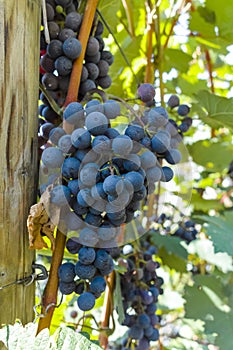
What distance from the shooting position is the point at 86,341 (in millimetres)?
688

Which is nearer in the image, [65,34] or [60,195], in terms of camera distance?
[60,195]

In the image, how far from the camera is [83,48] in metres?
0.86

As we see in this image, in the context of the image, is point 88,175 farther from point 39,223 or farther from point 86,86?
point 86,86

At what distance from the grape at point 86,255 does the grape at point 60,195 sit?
0.09 meters

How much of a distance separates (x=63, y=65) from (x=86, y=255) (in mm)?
344

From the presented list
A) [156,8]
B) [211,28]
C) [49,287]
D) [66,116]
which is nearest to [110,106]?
[66,116]

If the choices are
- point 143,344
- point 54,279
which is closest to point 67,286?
point 54,279

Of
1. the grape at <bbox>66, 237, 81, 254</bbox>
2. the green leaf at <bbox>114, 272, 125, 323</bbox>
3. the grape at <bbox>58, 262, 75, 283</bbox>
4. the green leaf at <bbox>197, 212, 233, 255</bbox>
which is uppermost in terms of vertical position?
the grape at <bbox>66, 237, 81, 254</bbox>

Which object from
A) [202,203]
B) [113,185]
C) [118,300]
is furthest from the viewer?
[202,203]

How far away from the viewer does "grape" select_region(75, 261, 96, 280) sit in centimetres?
77

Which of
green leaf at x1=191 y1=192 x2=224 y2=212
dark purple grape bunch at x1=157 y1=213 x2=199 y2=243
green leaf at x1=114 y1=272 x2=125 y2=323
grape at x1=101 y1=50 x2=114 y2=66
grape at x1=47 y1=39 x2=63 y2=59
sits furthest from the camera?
green leaf at x1=191 y1=192 x2=224 y2=212

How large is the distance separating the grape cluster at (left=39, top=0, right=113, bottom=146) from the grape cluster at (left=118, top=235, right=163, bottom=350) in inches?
18.0

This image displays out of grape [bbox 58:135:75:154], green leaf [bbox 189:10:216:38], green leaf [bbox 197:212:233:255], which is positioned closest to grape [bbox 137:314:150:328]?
green leaf [bbox 197:212:233:255]

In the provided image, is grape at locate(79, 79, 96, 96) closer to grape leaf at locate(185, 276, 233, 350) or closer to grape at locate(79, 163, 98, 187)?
grape at locate(79, 163, 98, 187)
